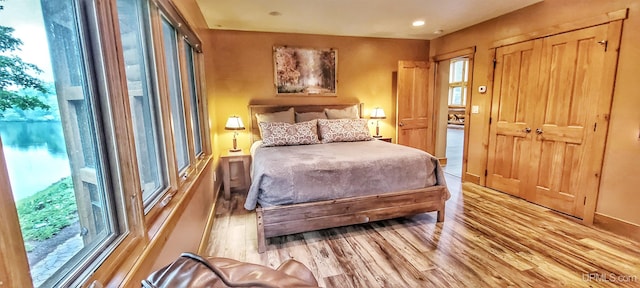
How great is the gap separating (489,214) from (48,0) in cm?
371

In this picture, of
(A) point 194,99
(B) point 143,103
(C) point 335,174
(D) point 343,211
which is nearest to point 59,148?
(B) point 143,103

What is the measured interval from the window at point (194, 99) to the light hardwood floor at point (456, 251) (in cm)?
87

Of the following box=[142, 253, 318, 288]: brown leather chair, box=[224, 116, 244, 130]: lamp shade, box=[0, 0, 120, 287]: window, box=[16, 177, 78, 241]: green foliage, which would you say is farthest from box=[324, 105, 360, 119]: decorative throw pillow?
box=[142, 253, 318, 288]: brown leather chair

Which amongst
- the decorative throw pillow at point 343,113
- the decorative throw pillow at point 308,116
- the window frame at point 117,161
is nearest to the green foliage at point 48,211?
the window frame at point 117,161

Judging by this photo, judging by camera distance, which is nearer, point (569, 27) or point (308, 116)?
point (569, 27)

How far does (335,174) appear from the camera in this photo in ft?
8.18

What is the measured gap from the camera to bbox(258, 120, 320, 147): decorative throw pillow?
3504 millimetres

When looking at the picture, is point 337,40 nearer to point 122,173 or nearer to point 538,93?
point 538,93

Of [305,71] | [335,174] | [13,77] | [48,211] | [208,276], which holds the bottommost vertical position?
[335,174]

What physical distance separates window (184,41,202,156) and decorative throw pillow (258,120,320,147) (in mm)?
789

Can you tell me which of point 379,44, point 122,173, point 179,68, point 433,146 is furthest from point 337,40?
point 122,173

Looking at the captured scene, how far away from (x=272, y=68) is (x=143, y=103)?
278 cm

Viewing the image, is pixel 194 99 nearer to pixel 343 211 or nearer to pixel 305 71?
pixel 305 71

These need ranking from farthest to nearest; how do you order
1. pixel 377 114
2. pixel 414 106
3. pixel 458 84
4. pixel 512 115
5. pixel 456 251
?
pixel 458 84
pixel 414 106
pixel 377 114
pixel 512 115
pixel 456 251
